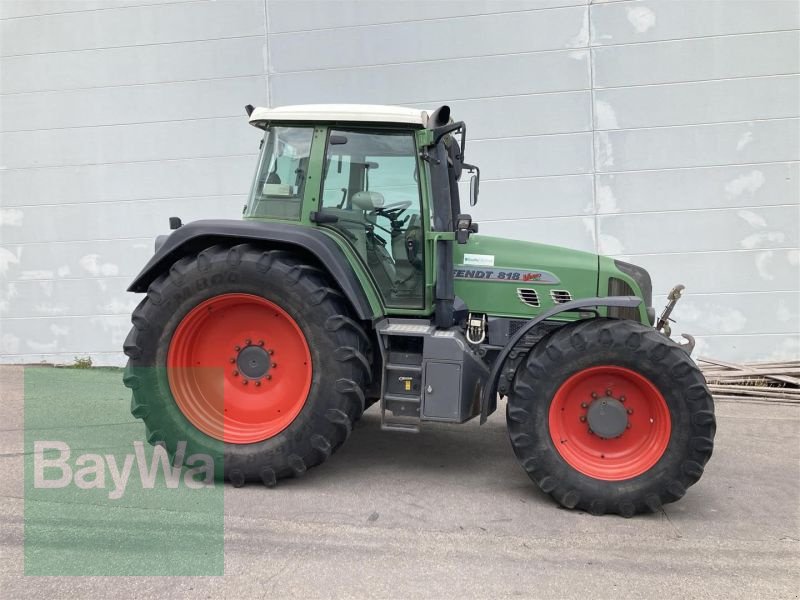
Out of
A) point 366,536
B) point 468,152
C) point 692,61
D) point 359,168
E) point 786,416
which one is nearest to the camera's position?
point 366,536

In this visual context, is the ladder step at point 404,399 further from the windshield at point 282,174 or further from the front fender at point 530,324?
the windshield at point 282,174

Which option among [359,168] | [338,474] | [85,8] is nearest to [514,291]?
[359,168]

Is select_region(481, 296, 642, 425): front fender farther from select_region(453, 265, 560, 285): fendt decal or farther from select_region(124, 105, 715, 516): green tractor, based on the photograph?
select_region(453, 265, 560, 285): fendt decal

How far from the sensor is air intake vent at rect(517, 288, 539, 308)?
3.96 metres

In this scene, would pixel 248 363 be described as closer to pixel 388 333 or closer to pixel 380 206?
pixel 388 333

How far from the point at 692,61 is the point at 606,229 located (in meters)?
1.95

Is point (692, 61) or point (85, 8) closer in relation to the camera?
point (692, 61)

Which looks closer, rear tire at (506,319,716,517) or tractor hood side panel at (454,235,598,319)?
rear tire at (506,319,716,517)

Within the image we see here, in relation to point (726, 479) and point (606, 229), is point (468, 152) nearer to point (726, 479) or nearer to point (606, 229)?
point (606, 229)

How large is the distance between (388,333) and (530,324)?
86 cm

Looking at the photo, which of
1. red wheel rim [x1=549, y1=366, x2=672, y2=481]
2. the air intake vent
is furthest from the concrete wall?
red wheel rim [x1=549, y1=366, x2=672, y2=481]

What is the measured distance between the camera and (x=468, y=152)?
695cm

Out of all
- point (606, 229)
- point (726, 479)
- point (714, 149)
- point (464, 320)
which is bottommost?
point (726, 479)

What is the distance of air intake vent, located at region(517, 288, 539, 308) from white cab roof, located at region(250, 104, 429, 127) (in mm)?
1226
